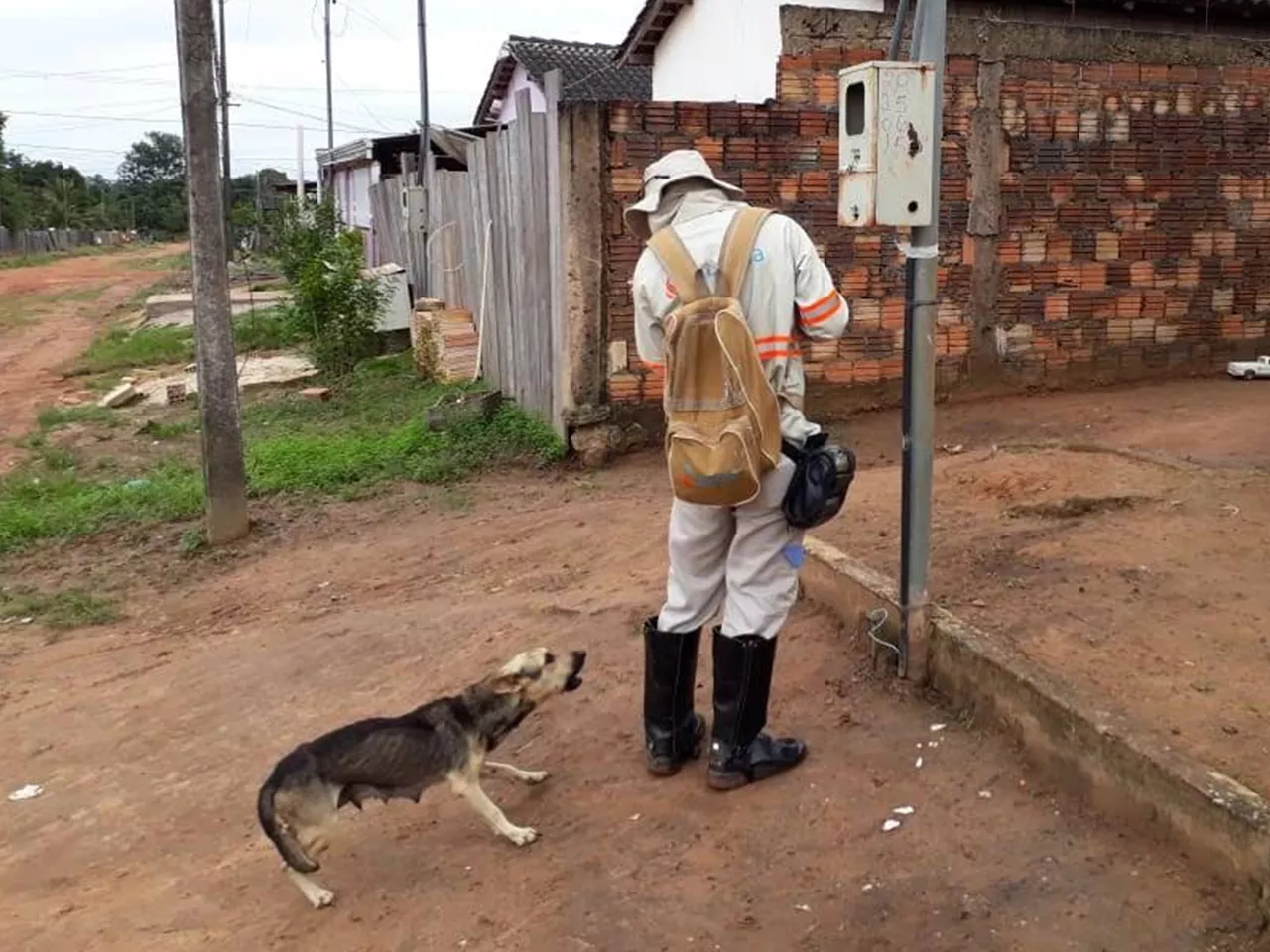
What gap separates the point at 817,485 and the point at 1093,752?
976mm

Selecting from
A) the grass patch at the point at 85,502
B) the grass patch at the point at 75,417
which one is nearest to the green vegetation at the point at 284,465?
the grass patch at the point at 85,502

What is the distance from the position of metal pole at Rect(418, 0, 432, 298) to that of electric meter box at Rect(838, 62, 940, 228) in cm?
1028

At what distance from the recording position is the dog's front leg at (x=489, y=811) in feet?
11.5

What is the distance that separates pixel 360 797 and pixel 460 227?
8885 millimetres

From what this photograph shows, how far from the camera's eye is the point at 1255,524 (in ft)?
16.3

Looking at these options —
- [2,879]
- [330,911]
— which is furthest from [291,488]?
[330,911]

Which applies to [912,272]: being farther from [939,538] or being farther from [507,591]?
[507,591]

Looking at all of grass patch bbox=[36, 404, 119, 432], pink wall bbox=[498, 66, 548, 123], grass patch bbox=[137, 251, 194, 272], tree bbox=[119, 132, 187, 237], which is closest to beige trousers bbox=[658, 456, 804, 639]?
grass patch bbox=[36, 404, 119, 432]

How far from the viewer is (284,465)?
29.9 ft

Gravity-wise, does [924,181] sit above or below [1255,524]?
above

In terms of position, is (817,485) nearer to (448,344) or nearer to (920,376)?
(920,376)

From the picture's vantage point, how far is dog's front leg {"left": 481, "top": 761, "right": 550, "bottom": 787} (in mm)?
3799

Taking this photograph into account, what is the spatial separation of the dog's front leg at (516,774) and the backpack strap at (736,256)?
1558mm

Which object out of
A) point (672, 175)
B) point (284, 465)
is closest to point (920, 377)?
point (672, 175)
